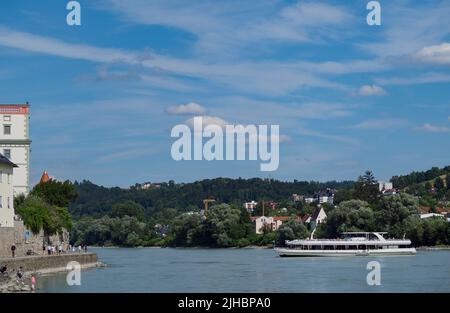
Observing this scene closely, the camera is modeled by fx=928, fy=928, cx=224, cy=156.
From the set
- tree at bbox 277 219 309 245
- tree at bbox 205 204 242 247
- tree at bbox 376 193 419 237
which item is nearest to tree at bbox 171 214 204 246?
tree at bbox 205 204 242 247

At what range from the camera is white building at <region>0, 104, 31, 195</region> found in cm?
6500

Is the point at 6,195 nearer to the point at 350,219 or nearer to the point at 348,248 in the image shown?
the point at 348,248

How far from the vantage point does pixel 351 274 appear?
184 ft

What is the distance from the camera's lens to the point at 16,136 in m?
65.1

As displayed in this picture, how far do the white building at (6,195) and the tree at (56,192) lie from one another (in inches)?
634

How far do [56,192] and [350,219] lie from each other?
4206 cm

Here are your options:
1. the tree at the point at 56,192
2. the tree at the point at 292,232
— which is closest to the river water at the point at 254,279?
the tree at the point at 56,192

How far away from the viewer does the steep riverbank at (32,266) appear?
4025 centimetres

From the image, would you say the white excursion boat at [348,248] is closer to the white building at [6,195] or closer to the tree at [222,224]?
the tree at [222,224]

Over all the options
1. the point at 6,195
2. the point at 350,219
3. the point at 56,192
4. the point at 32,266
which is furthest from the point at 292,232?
the point at 32,266
